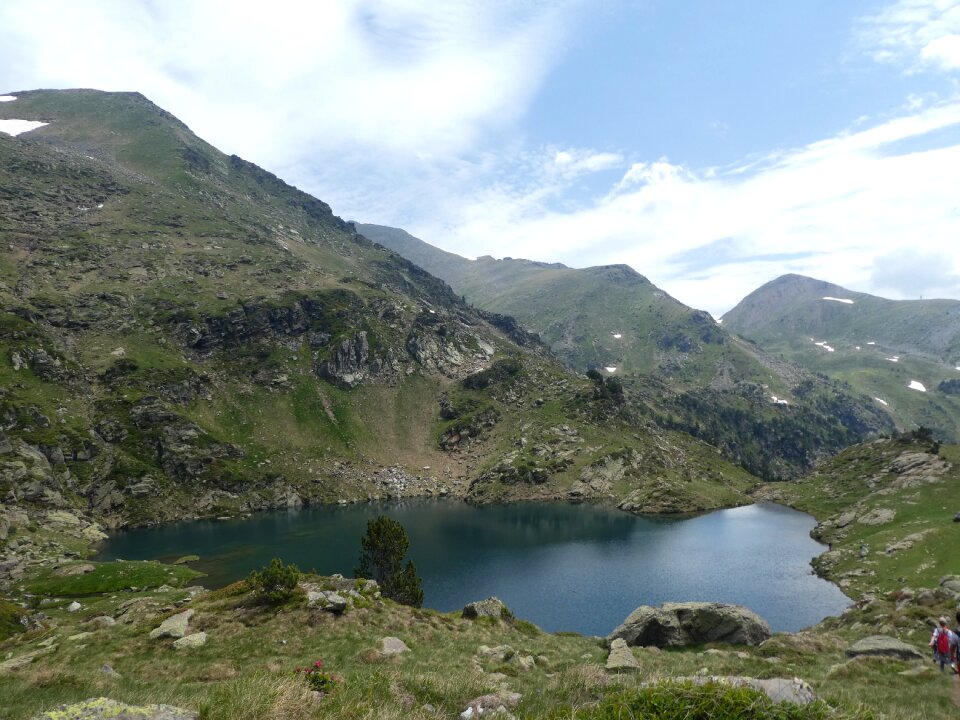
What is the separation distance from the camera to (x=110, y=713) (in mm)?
7551

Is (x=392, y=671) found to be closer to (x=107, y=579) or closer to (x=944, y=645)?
(x=944, y=645)

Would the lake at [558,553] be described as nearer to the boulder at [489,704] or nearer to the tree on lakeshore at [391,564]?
the tree on lakeshore at [391,564]

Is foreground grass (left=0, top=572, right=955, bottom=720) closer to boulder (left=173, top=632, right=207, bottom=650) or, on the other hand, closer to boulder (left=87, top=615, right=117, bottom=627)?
boulder (left=173, top=632, right=207, bottom=650)

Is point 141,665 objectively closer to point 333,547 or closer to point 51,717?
point 51,717

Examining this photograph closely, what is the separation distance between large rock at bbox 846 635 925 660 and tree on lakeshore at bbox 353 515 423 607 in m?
40.7

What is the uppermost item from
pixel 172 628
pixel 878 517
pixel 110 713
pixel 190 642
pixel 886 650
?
pixel 110 713

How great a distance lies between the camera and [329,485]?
528 feet

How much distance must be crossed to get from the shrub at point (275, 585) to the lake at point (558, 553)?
1467 inches

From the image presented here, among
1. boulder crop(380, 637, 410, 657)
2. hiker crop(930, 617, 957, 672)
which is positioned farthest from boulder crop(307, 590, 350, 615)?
hiker crop(930, 617, 957, 672)

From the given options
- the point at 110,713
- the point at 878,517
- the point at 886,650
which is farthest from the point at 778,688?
the point at 878,517

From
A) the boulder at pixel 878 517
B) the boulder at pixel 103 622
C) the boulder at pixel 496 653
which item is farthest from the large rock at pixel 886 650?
the boulder at pixel 878 517

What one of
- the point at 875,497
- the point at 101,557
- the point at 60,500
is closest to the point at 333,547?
the point at 101,557

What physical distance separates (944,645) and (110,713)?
101ft

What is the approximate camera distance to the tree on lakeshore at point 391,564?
182 ft
